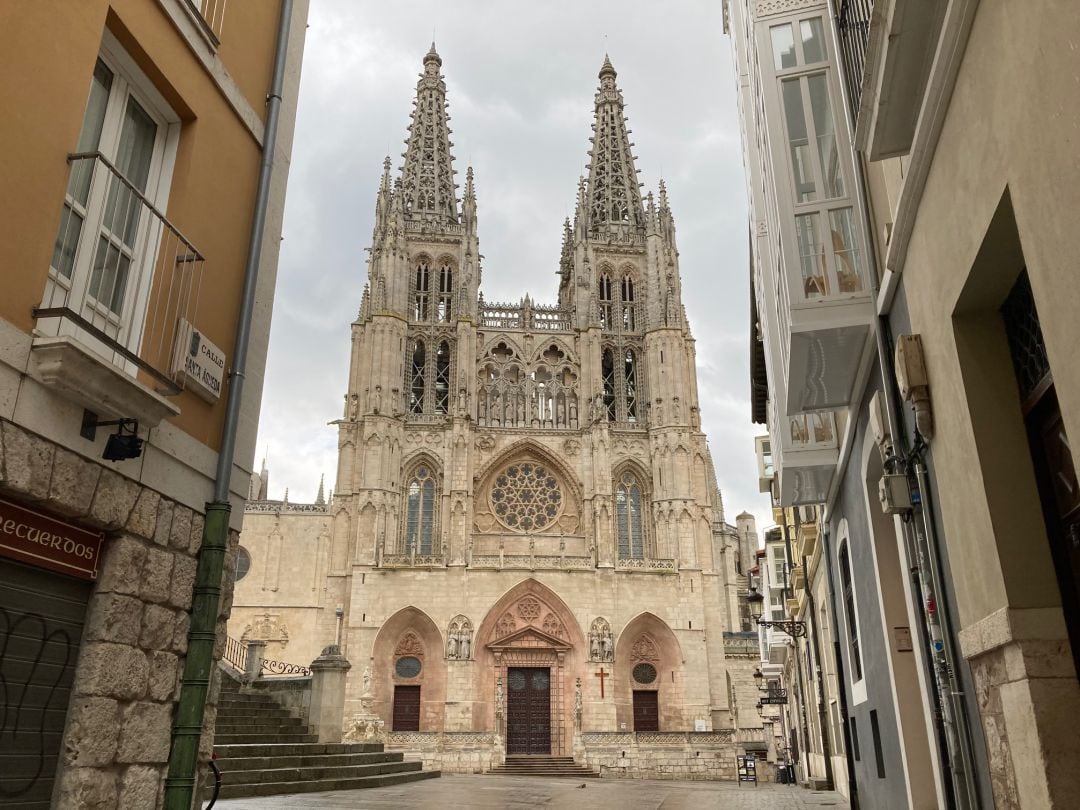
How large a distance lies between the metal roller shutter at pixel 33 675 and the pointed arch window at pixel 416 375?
104 feet

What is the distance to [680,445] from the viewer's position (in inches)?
1369

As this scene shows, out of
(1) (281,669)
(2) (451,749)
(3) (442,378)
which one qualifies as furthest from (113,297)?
(3) (442,378)

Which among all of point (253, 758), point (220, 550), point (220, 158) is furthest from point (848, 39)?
point (253, 758)

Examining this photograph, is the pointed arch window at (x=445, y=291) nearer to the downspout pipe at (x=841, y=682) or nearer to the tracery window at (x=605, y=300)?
the tracery window at (x=605, y=300)

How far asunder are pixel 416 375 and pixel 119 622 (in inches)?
1276

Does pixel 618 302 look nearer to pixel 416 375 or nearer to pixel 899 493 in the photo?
pixel 416 375

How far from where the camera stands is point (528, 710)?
32031 mm

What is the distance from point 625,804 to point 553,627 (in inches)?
822

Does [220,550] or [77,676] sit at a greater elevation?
[220,550]

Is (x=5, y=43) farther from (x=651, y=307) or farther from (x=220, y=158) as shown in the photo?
(x=651, y=307)

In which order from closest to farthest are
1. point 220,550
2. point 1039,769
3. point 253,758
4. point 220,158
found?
point 1039,769
point 220,550
point 220,158
point 253,758

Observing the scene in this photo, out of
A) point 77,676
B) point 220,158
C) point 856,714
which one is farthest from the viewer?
point 856,714

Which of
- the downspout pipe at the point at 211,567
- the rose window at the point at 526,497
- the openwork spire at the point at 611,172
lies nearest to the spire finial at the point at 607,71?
the openwork spire at the point at 611,172

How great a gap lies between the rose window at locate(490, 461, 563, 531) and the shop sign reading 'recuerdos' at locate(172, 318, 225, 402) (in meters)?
29.6
